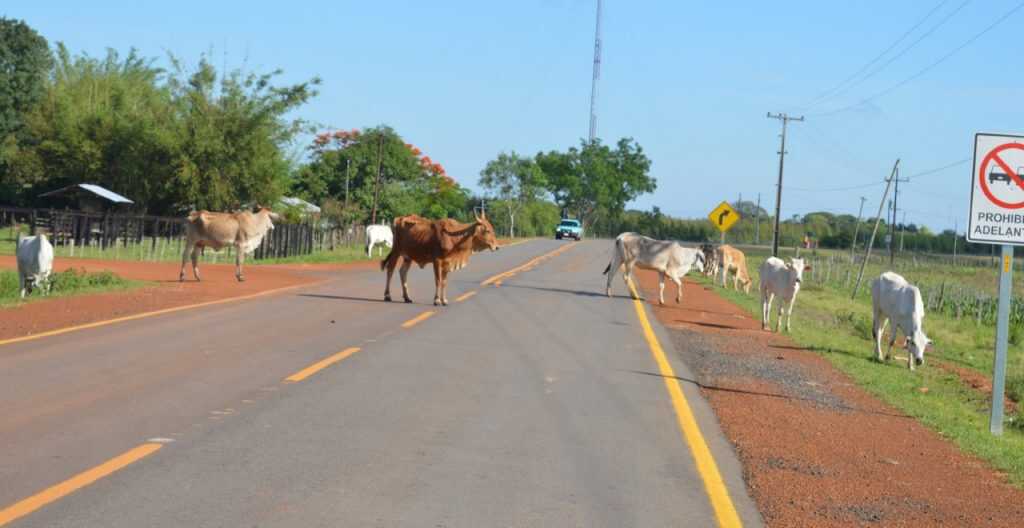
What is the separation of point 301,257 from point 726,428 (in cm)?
3764

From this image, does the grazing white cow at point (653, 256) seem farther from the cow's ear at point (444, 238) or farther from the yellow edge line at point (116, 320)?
the yellow edge line at point (116, 320)

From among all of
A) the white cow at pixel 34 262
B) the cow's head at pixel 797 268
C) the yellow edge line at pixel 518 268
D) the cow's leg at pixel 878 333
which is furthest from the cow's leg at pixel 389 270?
the cow's leg at pixel 878 333

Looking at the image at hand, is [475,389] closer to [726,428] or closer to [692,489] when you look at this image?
[726,428]

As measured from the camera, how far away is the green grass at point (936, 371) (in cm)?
1135

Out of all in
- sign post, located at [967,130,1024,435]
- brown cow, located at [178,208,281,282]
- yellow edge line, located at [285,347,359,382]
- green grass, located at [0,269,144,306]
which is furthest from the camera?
brown cow, located at [178,208,281,282]

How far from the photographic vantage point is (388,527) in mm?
6199

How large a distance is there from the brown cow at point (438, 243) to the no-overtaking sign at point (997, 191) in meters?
11.7

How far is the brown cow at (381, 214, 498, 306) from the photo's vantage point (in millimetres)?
22609

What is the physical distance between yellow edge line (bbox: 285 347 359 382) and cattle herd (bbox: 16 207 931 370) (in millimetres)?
8403

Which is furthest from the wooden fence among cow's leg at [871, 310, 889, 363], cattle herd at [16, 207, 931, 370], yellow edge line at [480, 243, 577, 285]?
cow's leg at [871, 310, 889, 363]

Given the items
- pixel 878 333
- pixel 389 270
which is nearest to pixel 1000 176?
pixel 878 333

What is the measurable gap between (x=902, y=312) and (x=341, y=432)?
44.6 feet

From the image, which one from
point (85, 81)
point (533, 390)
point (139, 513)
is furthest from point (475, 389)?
point (85, 81)

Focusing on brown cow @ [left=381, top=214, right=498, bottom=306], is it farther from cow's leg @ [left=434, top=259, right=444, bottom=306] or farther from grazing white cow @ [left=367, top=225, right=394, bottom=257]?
grazing white cow @ [left=367, top=225, right=394, bottom=257]
